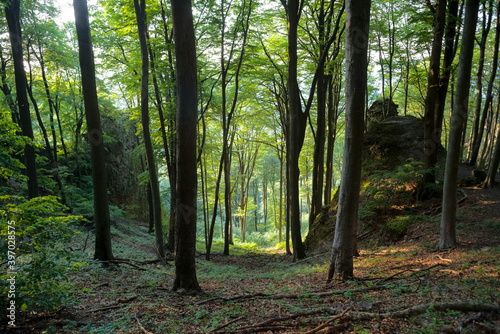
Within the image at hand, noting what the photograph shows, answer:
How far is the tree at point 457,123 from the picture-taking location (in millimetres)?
5664

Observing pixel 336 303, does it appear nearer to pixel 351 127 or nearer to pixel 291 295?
pixel 291 295

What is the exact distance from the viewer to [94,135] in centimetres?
718

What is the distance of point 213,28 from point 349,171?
9.12m

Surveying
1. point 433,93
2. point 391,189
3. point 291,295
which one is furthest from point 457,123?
point 291,295

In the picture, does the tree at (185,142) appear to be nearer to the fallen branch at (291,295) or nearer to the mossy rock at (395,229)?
the fallen branch at (291,295)

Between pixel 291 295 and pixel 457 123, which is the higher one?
pixel 457 123

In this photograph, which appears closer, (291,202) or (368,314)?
(368,314)

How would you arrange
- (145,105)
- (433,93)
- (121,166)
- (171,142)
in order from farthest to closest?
(121,166)
(171,142)
(145,105)
(433,93)

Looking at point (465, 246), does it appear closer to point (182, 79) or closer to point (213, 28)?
point (182, 79)

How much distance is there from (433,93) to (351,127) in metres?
5.76

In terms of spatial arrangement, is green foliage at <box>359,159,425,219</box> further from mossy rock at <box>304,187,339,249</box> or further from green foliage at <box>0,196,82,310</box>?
green foliage at <box>0,196,82,310</box>

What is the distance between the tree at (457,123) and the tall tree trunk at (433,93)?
2.76 meters

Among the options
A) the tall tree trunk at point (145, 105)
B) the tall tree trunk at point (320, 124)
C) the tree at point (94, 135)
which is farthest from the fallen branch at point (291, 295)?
the tall tree trunk at point (320, 124)

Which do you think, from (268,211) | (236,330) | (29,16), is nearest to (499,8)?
(236,330)
